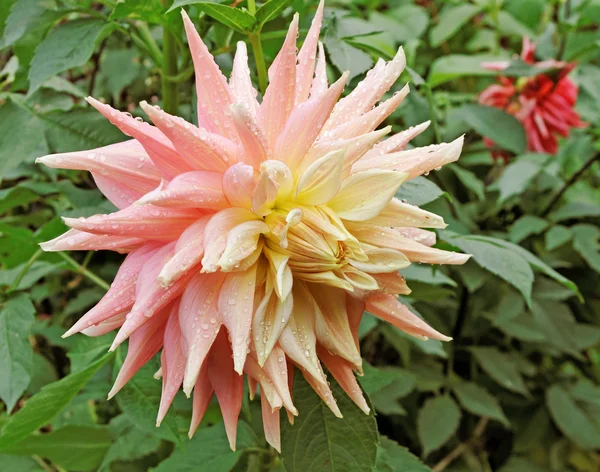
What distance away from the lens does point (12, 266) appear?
36.4 inches

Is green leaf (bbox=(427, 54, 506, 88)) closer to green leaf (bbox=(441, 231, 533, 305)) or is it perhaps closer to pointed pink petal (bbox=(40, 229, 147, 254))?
green leaf (bbox=(441, 231, 533, 305))

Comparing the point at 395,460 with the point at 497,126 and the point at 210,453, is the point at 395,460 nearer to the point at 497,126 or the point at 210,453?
the point at 210,453

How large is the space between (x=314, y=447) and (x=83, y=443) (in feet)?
1.63

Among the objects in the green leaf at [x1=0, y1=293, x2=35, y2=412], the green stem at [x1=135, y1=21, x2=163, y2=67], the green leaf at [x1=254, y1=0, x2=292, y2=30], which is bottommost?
the green leaf at [x1=0, y1=293, x2=35, y2=412]

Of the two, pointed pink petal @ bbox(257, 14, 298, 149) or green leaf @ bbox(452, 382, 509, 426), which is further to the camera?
green leaf @ bbox(452, 382, 509, 426)

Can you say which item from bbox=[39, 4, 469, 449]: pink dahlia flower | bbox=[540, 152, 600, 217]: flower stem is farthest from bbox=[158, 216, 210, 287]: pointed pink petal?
bbox=[540, 152, 600, 217]: flower stem

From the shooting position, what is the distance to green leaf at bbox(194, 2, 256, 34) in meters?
0.58

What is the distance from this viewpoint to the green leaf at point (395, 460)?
0.79 metres

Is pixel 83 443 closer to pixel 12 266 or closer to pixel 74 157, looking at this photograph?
pixel 12 266

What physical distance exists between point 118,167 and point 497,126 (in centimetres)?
104

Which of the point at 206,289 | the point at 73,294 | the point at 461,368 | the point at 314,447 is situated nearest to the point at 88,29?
the point at 206,289

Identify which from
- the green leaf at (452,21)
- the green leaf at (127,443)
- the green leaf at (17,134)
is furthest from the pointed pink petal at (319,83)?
the green leaf at (452,21)

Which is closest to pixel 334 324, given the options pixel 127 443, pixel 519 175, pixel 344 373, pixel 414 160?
pixel 344 373

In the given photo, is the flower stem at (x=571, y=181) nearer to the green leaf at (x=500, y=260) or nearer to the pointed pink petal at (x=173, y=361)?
the green leaf at (x=500, y=260)
